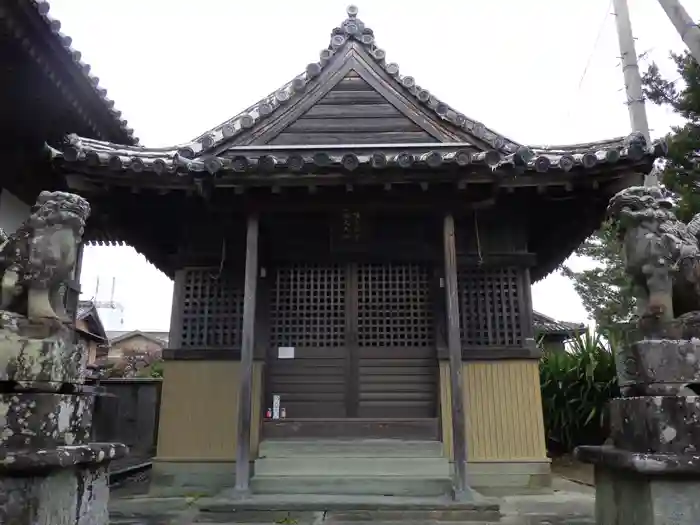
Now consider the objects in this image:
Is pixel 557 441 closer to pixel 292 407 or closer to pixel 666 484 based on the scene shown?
pixel 292 407

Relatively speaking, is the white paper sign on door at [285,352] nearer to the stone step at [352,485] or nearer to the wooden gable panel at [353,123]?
the stone step at [352,485]

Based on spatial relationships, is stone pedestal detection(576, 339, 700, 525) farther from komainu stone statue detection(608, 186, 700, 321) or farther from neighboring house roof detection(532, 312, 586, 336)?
neighboring house roof detection(532, 312, 586, 336)

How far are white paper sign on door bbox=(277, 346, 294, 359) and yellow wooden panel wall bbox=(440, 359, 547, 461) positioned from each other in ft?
6.99

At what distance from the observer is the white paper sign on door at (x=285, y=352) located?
801 centimetres

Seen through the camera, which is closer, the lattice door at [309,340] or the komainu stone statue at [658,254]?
the komainu stone statue at [658,254]

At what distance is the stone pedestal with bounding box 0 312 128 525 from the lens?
11.2 ft

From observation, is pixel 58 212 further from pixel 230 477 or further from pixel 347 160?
pixel 230 477

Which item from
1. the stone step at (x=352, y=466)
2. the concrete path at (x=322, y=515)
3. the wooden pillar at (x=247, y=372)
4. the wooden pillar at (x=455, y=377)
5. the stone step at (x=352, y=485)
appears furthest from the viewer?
the stone step at (x=352, y=466)

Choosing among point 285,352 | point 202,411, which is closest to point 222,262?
point 285,352

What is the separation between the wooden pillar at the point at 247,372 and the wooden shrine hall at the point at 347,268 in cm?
4

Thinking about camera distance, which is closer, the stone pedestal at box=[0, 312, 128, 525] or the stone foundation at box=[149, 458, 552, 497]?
the stone pedestal at box=[0, 312, 128, 525]

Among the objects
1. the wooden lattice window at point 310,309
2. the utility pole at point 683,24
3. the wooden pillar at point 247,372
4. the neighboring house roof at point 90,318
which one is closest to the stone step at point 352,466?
the wooden pillar at point 247,372

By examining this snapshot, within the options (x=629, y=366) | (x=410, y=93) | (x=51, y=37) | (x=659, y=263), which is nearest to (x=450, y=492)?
(x=629, y=366)

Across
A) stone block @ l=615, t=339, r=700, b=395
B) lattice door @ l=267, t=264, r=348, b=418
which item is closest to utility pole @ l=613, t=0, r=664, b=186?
lattice door @ l=267, t=264, r=348, b=418
